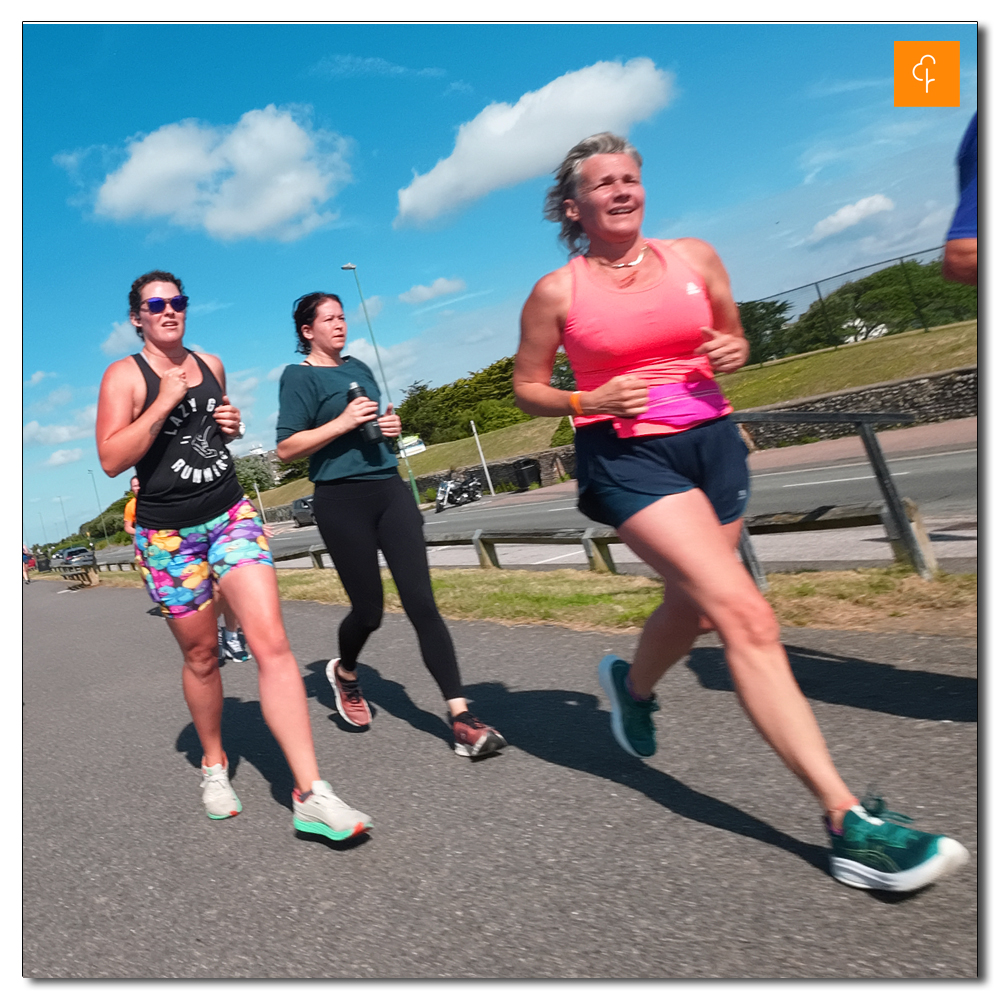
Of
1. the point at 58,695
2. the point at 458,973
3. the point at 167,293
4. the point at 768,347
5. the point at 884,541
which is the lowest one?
the point at 58,695

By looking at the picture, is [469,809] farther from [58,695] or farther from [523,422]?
[523,422]

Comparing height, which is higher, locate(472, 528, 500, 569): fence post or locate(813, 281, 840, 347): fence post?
locate(813, 281, 840, 347): fence post

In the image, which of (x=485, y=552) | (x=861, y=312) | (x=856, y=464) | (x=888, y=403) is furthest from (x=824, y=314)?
(x=485, y=552)

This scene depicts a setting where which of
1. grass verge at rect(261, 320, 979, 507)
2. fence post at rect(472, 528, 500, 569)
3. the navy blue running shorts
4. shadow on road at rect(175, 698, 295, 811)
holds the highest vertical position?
grass verge at rect(261, 320, 979, 507)

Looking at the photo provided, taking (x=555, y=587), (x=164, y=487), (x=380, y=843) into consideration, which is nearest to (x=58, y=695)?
(x=555, y=587)

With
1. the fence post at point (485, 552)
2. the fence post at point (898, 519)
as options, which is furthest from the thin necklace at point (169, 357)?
the fence post at point (485, 552)

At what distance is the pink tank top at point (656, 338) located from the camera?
277 cm

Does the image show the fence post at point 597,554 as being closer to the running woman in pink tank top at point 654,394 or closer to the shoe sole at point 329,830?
the running woman in pink tank top at point 654,394

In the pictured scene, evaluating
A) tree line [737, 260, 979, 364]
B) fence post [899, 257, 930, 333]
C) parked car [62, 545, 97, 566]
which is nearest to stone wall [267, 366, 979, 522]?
tree line [737, 260, 979, 364]

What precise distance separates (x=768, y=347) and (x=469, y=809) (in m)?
26.3

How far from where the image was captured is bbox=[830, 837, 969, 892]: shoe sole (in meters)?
2.15

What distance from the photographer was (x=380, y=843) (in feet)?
10.3

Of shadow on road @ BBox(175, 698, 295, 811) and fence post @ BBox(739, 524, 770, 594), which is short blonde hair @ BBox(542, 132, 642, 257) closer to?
shadow on road @ BBox(175, 698, 295, 811)

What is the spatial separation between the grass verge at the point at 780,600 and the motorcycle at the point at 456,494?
2524 centimetres
